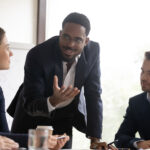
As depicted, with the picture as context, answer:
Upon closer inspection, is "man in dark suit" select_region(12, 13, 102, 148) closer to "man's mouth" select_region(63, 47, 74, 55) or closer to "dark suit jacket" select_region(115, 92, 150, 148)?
"man's mouth" select_region(63, 47, 74, 55)

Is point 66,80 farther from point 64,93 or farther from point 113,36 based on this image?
point 113,36

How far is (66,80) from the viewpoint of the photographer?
2.63m

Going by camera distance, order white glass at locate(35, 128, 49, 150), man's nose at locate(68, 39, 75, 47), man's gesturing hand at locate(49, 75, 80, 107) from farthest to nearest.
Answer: man's nose at locate(68, 39, 75, 47) < man's gesturing hand at locate(49, 75, 80, 107) < white glass at locate(35, 128, 49, 150)

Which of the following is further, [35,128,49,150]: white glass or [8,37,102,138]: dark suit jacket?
[8,37,102,138]: dark suit jacket

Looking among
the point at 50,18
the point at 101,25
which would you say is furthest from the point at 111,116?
the point at 50,18

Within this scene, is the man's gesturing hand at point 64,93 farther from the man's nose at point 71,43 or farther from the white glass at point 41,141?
Result: the white glass at point 41,141

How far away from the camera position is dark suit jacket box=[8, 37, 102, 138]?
2441 mm

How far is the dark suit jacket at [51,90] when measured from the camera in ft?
8.01

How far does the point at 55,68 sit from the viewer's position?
8.39ft

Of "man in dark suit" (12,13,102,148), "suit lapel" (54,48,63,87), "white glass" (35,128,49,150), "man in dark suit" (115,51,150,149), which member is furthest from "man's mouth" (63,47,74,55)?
"white glass" (35,128,49,150)

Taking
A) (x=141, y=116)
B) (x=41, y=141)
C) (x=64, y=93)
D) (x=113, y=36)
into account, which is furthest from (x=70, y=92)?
(x=113, y=36)

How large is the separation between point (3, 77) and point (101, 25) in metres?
1.28

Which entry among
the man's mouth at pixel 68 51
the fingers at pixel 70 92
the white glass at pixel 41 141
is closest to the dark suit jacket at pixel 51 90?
the man's mouth at pixel 68 51

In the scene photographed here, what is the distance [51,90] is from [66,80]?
5.4 inches
